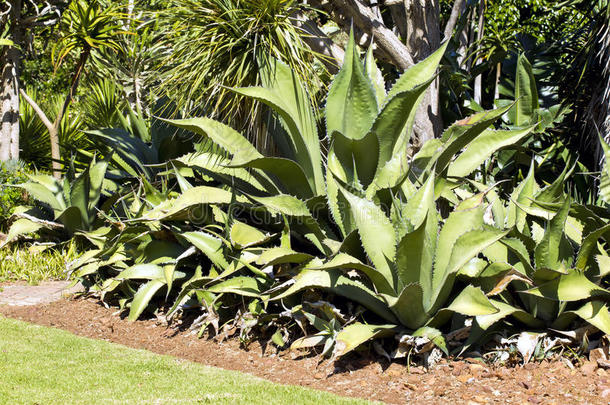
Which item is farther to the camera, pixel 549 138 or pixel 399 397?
pixel 549 138

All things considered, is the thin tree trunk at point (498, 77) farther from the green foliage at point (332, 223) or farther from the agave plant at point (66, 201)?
the agave plant at point (66, 201)

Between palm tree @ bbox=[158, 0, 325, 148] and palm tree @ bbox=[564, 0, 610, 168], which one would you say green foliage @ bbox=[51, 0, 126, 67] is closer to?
palm tree @ bbox=[158, 0, 325, 148]

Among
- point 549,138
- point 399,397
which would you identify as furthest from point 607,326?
point 549,138

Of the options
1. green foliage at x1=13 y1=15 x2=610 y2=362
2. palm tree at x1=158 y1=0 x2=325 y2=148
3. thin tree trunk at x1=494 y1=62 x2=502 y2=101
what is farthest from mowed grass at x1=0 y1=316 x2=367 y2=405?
thin tree trunk at x1=494 y1=62 x2=502 y2=101

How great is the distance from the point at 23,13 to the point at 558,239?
27.4ft

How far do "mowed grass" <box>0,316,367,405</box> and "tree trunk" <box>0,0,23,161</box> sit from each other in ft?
15.6

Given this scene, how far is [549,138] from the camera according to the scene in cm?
765

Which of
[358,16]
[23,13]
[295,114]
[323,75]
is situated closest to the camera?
[295,114]

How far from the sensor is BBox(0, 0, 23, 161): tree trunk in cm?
878

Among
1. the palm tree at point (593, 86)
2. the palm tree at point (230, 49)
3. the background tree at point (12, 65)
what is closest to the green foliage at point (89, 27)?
the background tree at point (12, 65)

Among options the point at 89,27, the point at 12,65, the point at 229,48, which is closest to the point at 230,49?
the point at 229,48

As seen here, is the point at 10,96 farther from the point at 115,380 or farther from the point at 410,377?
the point at 410,377

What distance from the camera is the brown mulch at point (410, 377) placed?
11.7 feet

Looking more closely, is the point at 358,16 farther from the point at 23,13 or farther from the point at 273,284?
the point at 23,13
